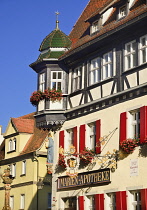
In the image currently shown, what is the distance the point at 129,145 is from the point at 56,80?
24.4 feet

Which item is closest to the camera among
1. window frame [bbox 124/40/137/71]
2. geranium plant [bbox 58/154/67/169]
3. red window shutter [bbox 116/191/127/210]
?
red window shutter [bbox 116/191/127/210]

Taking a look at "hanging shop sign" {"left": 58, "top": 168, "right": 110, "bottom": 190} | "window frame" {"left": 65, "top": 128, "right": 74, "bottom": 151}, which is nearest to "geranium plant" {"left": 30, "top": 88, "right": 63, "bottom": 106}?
"window frame" {"left": 65, "top": 128, "right": 74, "bottom": 151}

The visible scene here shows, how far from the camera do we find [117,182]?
26.5m

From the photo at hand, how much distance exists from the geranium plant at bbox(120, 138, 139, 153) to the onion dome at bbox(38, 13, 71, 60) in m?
7.80

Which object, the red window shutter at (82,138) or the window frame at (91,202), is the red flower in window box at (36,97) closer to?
the red window shutter at (82,138)

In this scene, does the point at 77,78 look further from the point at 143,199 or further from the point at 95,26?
the point at 143,199

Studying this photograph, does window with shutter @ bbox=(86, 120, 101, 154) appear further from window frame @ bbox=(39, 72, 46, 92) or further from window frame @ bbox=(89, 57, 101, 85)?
window frame @ bbox=(39, 72, 46, 92)

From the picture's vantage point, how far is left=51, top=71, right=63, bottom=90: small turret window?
103 ft

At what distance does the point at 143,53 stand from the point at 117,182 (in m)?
5.83

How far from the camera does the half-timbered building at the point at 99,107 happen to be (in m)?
25.8

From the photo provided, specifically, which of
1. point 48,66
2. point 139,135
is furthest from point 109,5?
point 139,135

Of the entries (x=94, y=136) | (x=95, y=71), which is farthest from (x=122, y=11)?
(x=94, y=136)

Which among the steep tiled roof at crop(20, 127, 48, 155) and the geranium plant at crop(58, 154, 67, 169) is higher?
the steep tiled roof at crop(20, 127, 48, 155)

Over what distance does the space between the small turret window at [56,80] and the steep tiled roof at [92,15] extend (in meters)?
1.47
